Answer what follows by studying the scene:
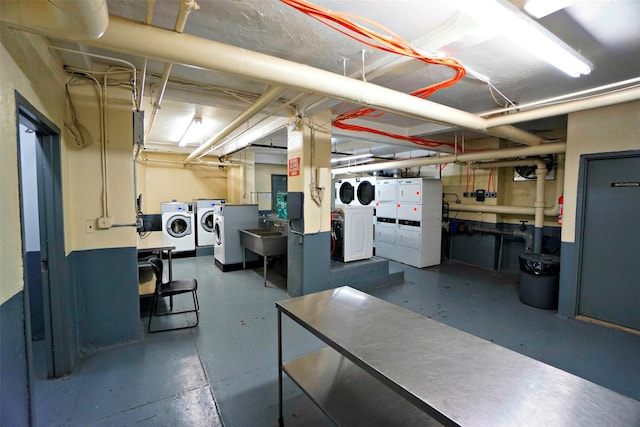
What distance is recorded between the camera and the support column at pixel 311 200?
3760 millimetres

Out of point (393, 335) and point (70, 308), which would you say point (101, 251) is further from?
point (393, 335)

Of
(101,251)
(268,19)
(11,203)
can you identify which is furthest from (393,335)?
(101,251)

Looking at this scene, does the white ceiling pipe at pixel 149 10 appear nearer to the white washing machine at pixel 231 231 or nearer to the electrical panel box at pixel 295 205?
the electrical panel box at pixel 295 205

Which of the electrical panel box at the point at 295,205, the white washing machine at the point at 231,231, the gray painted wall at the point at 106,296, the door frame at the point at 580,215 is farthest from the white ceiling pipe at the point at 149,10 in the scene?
the door frame at the point at 580,215

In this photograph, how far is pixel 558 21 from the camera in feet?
6.25

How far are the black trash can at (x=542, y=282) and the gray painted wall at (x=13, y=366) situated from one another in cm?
486

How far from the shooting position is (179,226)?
6531 mm

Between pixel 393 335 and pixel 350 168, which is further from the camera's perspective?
pixel 350 168

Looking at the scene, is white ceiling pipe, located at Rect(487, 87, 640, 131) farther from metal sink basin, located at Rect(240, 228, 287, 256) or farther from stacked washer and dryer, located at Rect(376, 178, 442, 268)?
metal sink basin, located at Rect(240, 228, 287, 256)

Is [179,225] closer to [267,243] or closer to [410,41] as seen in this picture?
[267,243]

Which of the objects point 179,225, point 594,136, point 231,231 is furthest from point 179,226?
point 594,136

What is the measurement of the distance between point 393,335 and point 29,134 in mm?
3515

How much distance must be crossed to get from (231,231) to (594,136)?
5.35 m

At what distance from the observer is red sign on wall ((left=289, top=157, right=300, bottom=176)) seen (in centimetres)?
384
